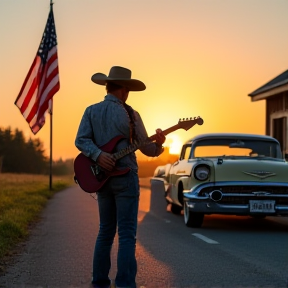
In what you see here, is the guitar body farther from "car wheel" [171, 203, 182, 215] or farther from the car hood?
"car wheel" [171, 203, 182, 215]

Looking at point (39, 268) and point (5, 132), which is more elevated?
point (5, 132)

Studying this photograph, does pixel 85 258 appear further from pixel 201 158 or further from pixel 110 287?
pixel 201 158

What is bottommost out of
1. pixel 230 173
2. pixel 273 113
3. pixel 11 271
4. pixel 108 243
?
pixel 11 271

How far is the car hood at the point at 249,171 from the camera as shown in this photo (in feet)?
32.4

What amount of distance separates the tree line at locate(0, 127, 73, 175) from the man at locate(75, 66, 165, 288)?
91532 millimetres

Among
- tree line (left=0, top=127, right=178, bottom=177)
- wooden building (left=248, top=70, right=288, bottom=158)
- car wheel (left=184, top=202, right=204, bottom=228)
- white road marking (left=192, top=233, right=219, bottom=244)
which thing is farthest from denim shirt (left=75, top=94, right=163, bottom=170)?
tree line (left=0, top=127, right=178, bottom=177)

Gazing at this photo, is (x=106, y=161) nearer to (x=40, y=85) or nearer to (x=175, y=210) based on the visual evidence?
(x=175, y=210)

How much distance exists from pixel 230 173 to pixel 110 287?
16.7 ft

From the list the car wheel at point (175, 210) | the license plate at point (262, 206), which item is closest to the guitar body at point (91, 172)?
the license plate at point (262, 206)

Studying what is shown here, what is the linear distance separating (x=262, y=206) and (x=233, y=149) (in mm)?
1883

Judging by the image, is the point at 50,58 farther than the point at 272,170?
Yes

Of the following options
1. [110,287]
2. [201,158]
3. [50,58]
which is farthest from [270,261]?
[50,58]

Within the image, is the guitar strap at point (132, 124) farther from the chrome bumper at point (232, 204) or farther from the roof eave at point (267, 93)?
the roof eave at point (267, 93)

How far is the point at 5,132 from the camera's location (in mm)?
98500
